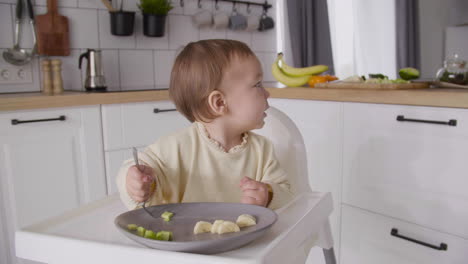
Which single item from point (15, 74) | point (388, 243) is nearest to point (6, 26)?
point (15, 74)

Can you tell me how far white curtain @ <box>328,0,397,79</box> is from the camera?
2.55 meters

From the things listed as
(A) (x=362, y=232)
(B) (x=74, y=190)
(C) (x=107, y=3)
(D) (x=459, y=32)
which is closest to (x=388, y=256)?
(A) (x=362, y=232)

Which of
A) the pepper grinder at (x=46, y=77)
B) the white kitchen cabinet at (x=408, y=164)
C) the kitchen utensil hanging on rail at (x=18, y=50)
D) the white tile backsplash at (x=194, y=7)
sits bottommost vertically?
the white kitchen cabinet at (x=408, y=164)

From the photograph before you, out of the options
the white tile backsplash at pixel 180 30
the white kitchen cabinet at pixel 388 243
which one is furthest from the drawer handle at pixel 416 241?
the white tile backsplash at pixel 180 30

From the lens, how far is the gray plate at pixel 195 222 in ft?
1.60

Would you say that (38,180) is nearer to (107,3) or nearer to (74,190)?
(74,190)

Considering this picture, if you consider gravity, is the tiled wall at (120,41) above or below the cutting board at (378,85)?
above

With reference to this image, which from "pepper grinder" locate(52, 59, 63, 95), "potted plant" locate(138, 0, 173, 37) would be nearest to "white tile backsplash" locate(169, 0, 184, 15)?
"potted plant" locate(138, 0, 173, 37)

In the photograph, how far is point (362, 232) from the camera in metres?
1.52

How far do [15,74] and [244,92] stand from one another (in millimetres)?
1543

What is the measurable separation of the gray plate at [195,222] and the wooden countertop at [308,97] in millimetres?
873

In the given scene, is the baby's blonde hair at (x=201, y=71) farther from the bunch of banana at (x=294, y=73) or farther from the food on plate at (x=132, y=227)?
the bunch of banana at (x=294, y=73)

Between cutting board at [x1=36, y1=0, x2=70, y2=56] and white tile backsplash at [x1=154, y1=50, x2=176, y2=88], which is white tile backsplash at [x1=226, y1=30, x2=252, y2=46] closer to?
white tile backsplash at [x1=154, y1=50, x2=176, y2=88]

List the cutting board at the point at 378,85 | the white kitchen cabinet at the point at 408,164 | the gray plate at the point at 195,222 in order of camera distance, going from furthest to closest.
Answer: the cutting board at the point at 378,85 → the white kitchen cabinet at the point at 408,164 → the gray plate at the point at 195,222
